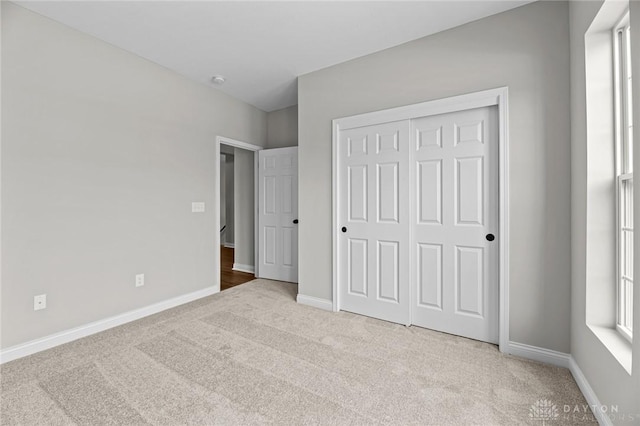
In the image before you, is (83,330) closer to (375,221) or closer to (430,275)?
(375,221)

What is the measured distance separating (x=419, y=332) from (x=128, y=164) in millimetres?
3241

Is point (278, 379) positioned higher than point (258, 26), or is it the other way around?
point (258, 26)

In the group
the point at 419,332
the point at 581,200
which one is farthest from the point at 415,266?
the point at 581,200

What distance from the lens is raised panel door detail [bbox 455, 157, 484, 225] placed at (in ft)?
7.66

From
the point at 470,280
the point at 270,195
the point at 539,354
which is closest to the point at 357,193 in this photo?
the point at 470,280

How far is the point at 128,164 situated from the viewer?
2.80m

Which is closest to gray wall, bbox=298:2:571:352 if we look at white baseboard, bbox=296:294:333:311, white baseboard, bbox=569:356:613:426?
white baseboard, bbox=569:356:613:426

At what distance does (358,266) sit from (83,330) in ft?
8.49

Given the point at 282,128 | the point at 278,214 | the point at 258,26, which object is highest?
the point at 258,26

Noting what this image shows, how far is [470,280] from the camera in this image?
2385 mm

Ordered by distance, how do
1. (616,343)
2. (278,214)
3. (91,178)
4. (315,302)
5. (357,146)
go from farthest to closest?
(278,214) → (315,302) → (357,146) → (91,178) → (616,343)

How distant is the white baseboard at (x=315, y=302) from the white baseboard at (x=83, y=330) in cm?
134

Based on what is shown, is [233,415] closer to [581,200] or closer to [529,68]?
[581,200]

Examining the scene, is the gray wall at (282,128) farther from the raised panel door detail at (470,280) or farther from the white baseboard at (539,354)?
the white baseboard at (539,354)
